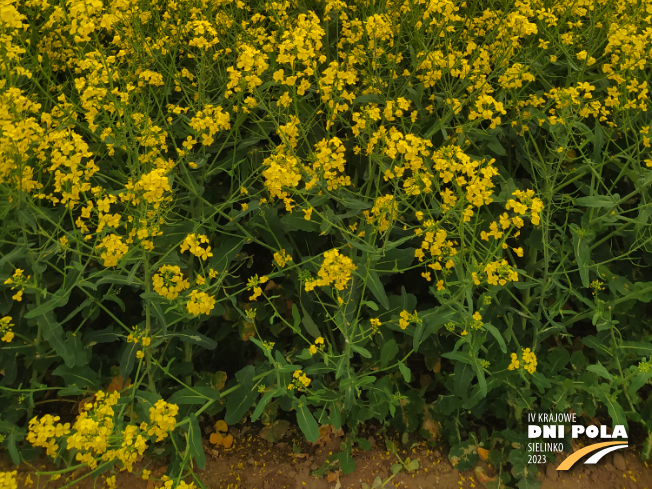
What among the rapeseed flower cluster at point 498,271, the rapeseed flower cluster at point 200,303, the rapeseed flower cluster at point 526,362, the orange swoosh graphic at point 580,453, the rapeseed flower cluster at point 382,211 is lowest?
the orange swoosh graphic at point 580,453

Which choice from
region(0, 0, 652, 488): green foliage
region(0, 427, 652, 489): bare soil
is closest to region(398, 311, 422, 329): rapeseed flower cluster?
region(0, 0, 652, 488): green foliage

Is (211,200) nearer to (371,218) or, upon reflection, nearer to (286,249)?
(286,249)

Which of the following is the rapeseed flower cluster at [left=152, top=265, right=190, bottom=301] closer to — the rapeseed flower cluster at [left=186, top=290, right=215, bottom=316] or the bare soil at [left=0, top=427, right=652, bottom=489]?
the rapeseed flower cluster at [left=186, top=290, right=215, bottom=316]

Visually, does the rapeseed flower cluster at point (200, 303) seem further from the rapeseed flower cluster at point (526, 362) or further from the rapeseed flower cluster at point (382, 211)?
the rapeseed flower cluster at point (526, 362)

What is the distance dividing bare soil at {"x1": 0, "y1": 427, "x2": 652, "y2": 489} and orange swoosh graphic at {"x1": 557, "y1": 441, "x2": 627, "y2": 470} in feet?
0.11

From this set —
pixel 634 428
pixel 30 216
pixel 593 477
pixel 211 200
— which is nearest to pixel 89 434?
pixel 30 216

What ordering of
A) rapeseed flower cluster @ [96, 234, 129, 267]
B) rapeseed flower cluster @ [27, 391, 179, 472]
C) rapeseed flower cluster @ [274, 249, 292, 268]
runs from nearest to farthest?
rapeseed flower cluster @ [27, 391, 179, 472] < rapeseed flower cluster @ [96, 234, 129, 267] < rapeseed flower cluster @ [274, 249, 292, 268]

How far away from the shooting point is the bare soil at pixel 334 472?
2.71 metres

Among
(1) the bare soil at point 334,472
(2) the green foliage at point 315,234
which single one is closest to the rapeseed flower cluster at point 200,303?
(2) the green foliage at point 315,234

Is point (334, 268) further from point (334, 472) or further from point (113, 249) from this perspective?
point (334, 472)

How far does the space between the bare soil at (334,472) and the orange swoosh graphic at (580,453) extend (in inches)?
1.3

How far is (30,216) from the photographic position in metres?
2.28

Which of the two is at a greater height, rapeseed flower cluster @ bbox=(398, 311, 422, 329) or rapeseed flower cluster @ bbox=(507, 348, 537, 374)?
rapeseed flower cluster @ bbox=(398, 311, 422, 329)

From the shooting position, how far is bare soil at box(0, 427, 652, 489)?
2.71 meters
